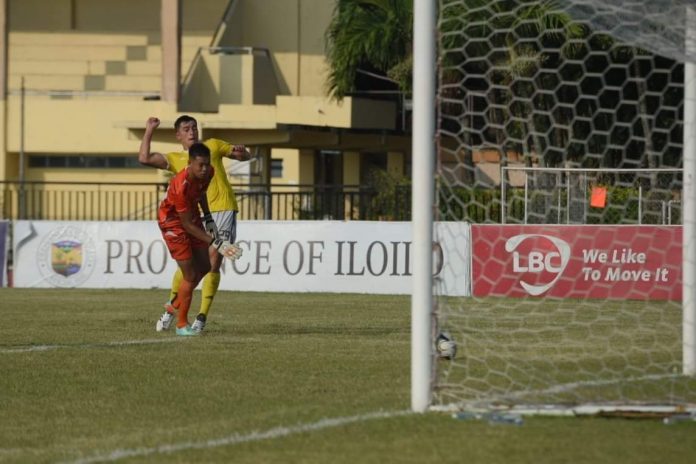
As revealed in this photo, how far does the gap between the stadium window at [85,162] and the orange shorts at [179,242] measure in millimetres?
29467

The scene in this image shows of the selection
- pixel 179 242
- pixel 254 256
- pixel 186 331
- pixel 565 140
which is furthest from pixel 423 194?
pixel 254 256

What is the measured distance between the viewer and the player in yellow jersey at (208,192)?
13453 millimetres

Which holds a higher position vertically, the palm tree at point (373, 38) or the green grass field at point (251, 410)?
the palm tree at point (373, 38)

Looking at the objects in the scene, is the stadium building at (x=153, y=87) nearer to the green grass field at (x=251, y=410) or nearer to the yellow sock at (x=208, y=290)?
the yellow sock at (x=208, y=290)

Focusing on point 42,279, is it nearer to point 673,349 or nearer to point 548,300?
point 548,300

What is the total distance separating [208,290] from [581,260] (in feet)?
27.2

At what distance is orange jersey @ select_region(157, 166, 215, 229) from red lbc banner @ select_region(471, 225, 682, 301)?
732cm

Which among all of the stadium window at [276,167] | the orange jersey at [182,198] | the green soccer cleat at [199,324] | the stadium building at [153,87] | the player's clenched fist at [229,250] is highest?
the stadium building at [153,87]

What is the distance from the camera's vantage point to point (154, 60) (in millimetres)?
42688

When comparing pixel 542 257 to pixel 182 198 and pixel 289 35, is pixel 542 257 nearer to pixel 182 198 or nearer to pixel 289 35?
pixel 182 198

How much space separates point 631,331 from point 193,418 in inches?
217

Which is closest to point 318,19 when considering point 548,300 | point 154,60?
point 154,60

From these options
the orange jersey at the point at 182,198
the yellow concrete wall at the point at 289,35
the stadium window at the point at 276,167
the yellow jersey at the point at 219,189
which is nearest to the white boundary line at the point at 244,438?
the orange jersey at the point at 182,198

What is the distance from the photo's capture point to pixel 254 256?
23625mm
